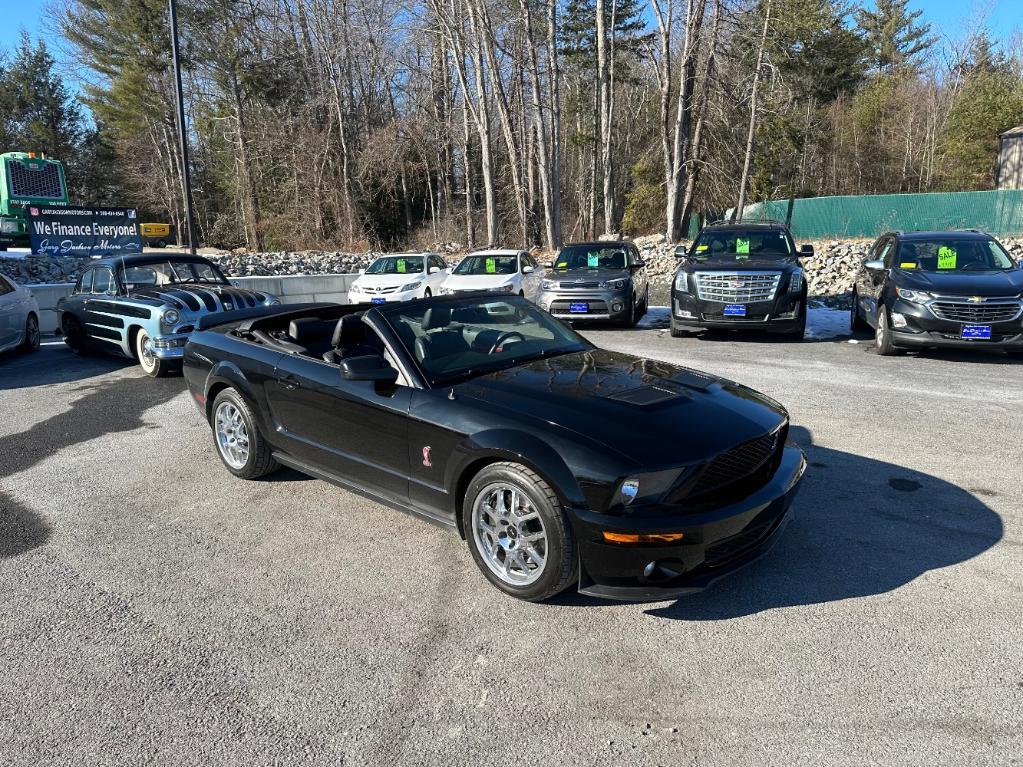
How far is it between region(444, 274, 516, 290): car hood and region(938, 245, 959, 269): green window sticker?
774cm

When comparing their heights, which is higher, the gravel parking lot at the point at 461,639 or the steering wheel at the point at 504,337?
the steering wheel at the point at 504,337

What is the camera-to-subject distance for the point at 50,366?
10.1 m

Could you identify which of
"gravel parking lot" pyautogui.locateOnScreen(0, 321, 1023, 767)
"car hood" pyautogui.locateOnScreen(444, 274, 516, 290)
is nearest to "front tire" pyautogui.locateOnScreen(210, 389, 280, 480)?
"gravel parking lot" pyautogui.locateOnScreen(0, 321, 1023, 767)

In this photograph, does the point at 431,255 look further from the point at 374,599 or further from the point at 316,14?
the point at 316,14

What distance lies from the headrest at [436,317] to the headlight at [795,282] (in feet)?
26.3

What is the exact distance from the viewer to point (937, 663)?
2.90 m

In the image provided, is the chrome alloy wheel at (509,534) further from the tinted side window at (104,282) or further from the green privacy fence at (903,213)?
the green privacy fence at (903,213)

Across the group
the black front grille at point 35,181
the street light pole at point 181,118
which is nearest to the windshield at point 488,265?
the street light pole at point 181,118

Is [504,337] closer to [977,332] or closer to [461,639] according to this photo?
[461,639]

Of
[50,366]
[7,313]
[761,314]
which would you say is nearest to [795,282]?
[761,314]

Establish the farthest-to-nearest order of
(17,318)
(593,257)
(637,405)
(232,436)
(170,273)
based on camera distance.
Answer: (593,257)
(17,318)
(170,273)
(232,436)
(637,405)

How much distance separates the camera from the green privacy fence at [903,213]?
2741 centimetres

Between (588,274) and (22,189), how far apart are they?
21.7 m

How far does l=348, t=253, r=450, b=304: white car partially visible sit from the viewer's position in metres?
16.1
